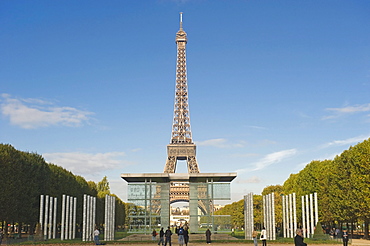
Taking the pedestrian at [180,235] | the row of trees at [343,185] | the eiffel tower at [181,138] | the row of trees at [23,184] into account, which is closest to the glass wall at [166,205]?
the row of trees at [23,184]

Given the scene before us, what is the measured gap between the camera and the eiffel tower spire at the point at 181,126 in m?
114

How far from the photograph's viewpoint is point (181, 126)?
123312mm

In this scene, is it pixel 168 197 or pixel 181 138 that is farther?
pixel 181 138

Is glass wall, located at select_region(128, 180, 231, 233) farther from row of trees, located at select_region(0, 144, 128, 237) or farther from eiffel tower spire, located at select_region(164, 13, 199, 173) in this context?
eiffel tower spire, located at select_region(164, 13, 199, 173)

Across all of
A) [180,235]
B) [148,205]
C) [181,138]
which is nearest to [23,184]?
[148,205]

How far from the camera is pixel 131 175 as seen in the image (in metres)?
48.6

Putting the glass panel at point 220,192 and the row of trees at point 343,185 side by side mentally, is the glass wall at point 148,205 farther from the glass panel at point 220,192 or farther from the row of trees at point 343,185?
the row of trees at point 343,185

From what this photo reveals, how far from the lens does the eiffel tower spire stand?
113963 mm

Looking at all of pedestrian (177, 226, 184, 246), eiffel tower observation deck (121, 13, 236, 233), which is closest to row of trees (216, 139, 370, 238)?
eiffel tower observation deck (121, 13, 236, 233)

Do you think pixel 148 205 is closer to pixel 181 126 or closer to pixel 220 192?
pixel 220 192

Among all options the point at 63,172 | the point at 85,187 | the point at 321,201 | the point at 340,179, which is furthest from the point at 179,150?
the point at 340,179

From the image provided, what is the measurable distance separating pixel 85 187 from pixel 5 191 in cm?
3205

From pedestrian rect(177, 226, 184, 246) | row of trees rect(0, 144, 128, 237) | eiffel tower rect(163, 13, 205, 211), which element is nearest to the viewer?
pedestrian rect(177, 226, 184, 246)

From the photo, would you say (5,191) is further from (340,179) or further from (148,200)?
(340,179)
